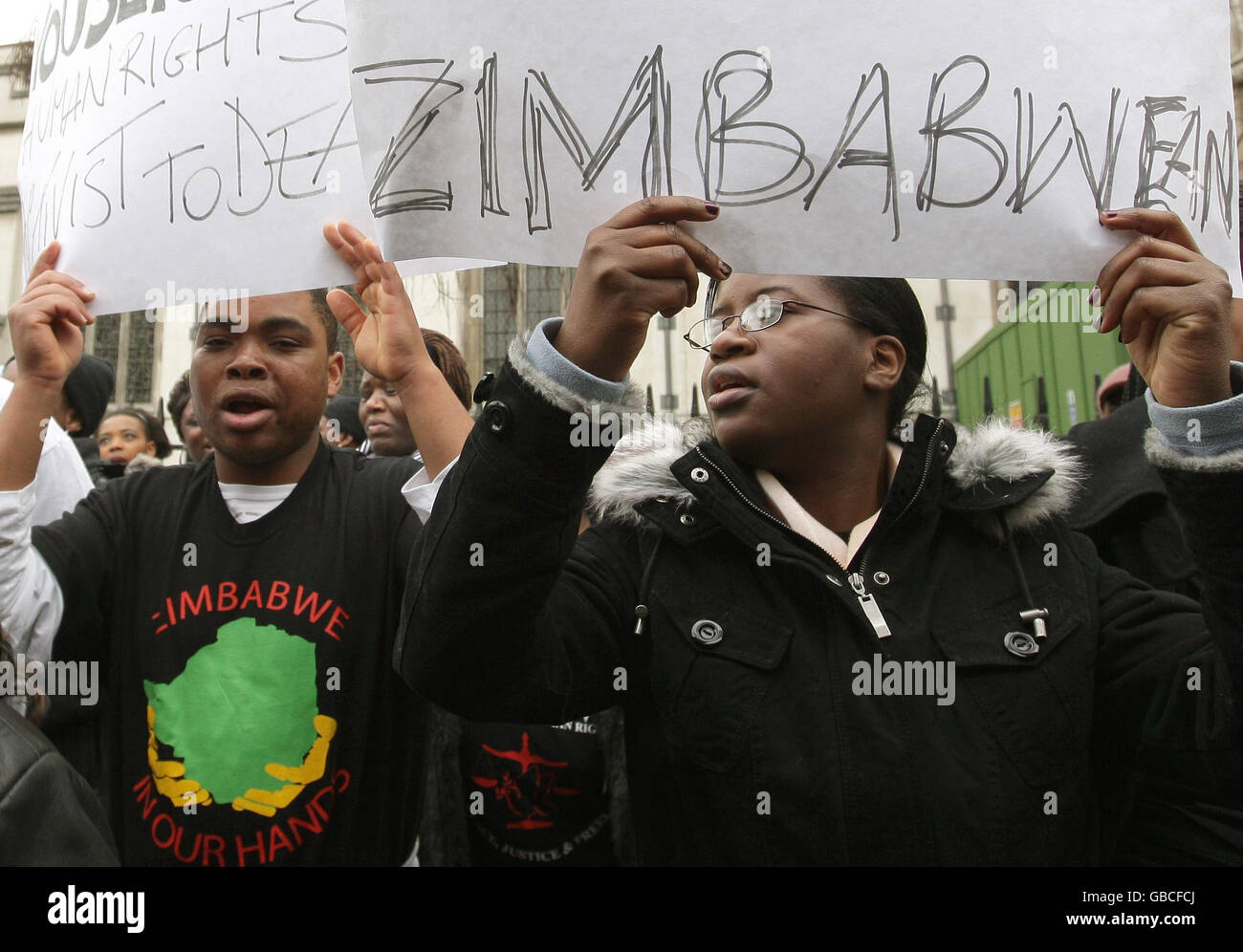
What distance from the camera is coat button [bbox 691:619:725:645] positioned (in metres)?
1.60

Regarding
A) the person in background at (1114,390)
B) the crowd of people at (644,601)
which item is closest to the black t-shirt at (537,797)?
the crowd of people at (644,601)

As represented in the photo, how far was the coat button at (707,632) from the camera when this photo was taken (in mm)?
1604

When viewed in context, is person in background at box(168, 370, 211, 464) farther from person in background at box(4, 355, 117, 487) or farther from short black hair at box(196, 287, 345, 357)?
short black hair at box(196, 287, 345, 357)

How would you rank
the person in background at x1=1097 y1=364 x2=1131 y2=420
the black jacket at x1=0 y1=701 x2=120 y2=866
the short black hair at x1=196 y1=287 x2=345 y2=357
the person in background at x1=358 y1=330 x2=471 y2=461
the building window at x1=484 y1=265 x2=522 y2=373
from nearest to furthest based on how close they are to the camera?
the black jacket at x1=0 y1=701 x2=120 y2=866 < the short black hair at x1=196 y1=287 x2=345 y2=357 < the person in background at x1=358 y1=330 x2=471 y2=461 < the person in background at x1=1097 y1=364 x2=1131 y2=420 < the building window at x1=484 y1=265 x2=522 y2=373

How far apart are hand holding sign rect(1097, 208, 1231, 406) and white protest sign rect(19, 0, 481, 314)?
1.10 meters

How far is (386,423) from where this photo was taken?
139 inches

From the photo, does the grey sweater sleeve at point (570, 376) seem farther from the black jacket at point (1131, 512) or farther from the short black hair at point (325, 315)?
the black jacket at point (1131, 512)

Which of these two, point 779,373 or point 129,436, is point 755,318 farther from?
point 129,436

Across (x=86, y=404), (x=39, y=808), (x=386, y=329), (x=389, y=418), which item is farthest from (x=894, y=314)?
(x=86, y=404)

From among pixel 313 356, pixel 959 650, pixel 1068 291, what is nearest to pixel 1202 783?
pixel 959 650

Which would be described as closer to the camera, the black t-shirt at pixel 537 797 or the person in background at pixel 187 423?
the black t-shirt at pixel 537 797

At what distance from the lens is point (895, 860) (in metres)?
1.48

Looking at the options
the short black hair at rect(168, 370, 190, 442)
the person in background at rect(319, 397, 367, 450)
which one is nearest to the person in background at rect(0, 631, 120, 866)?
the person in background at rect(319, 397, 367, 450)

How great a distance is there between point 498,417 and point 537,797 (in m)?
1.27
